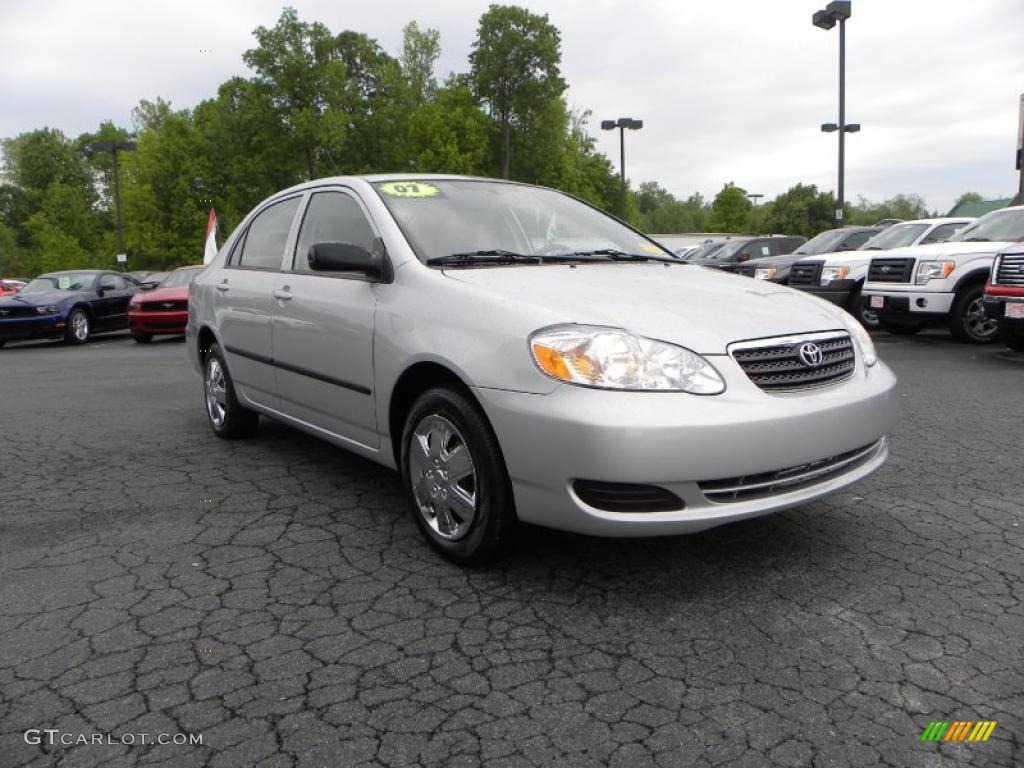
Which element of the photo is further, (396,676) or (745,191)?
(745,191)

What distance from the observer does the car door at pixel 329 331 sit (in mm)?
3809

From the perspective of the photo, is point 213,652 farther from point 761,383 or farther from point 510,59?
point 510,59

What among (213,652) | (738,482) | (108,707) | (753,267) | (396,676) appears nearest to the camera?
(108,707)

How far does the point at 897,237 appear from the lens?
1352cm

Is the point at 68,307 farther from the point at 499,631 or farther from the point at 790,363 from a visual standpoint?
the point at 790,363

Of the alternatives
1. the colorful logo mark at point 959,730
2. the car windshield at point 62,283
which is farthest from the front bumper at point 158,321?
the colorful logo mark at point 959,730

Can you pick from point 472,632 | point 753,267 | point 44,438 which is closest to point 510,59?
point 753,267

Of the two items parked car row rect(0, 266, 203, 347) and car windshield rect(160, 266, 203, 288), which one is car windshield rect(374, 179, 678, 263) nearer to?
parked car row rect(0, 266, 203, 347)

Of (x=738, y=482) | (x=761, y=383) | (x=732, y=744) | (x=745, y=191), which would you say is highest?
(x=745, y=191)

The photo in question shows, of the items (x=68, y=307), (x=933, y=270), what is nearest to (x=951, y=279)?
(x=933, y=270)

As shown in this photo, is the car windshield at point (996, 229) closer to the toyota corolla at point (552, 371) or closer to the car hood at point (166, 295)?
the toyota corolla at point (552, 371)

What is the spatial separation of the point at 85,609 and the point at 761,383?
2528mm

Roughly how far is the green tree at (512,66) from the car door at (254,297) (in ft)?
147

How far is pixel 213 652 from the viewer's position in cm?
269
